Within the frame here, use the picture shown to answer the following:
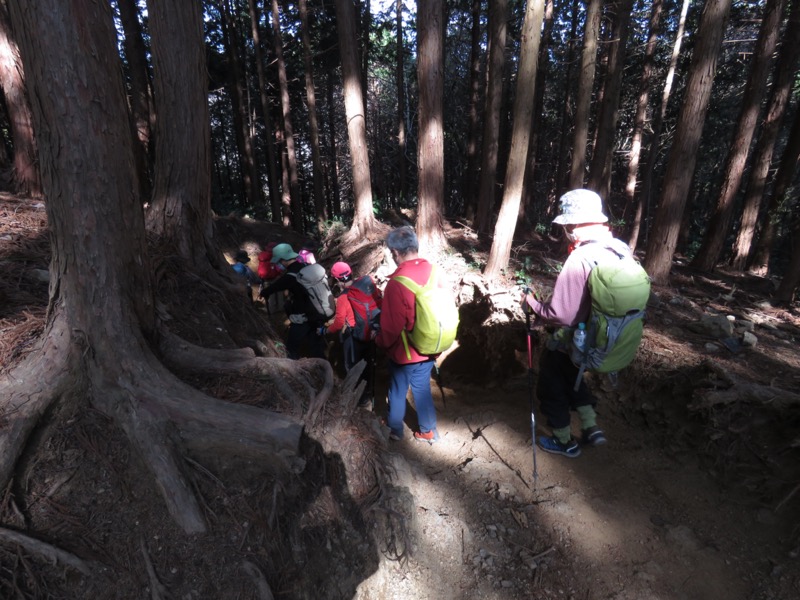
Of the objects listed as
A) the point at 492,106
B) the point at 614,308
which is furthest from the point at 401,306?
the point at 492,106

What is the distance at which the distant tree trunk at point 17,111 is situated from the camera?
5496 millimetres

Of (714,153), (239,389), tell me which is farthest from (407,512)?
(714,153)

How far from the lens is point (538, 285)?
266 inches

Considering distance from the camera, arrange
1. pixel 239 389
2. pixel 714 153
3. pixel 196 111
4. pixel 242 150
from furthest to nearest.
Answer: pixel 714 153, pixel 242 150, pixel 196 111, pixel 239 389

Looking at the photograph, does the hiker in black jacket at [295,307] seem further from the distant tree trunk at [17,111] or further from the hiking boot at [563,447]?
the distant tree trunk at [17,111]

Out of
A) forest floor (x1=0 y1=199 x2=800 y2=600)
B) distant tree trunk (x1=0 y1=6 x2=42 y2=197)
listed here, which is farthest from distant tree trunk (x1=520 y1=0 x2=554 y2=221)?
distant tree trunk (x1=0 y1=6 x2=42 y2=197)

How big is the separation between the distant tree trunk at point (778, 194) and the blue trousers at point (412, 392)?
10531 millimetres

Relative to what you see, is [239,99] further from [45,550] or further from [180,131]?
[45,550]

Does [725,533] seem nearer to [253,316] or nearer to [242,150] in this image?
[253,316]

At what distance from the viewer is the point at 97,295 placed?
8.16 feet

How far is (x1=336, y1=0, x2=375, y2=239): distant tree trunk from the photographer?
8.80m

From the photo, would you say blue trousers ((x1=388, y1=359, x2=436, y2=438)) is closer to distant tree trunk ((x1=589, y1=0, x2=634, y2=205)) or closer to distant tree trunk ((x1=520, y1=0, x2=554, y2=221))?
distant tree trunk ((x1=589, y1=0, x2=634, y2=205))

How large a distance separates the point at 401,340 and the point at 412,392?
670 mm

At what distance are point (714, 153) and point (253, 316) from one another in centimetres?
2593
